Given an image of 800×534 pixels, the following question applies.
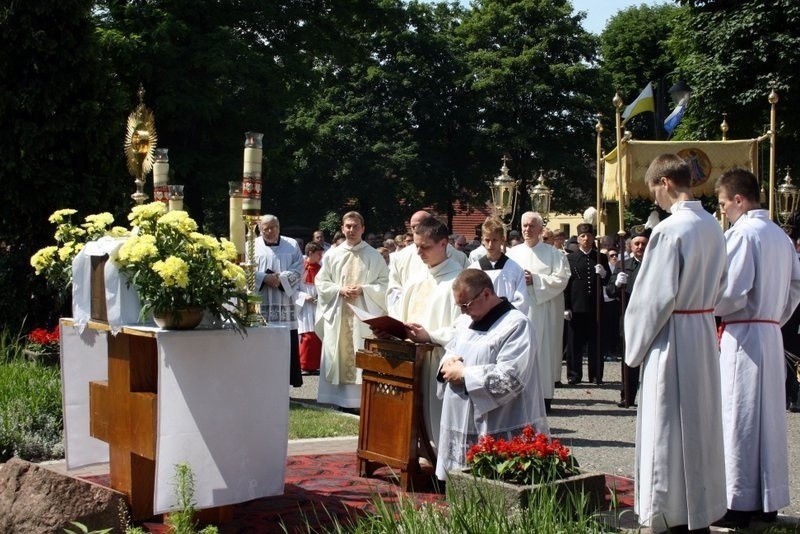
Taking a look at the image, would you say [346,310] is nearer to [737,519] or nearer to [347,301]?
[347,301]

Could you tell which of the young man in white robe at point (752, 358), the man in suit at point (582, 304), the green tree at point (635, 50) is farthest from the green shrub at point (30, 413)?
the green tree at point (635, 50)

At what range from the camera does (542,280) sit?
12.7 m

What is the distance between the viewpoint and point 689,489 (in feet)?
19.2

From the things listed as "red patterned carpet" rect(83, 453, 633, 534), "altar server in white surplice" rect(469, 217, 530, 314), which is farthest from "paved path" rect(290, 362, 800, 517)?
"altar server in white surplice" rect(469, 217, 530, 314)

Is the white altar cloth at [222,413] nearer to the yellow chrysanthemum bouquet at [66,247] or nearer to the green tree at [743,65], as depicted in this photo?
the yellow chrysanthemum bouquet at [66,247]

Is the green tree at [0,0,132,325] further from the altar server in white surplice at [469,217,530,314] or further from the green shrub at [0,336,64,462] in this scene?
the altar server in white surplice at [469,217,530,314]

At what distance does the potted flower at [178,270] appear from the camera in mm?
6230

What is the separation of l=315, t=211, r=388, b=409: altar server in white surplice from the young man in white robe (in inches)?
212

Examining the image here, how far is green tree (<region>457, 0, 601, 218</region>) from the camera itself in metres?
43.6

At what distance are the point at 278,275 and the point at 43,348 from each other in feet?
8.48

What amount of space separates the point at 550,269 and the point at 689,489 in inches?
280

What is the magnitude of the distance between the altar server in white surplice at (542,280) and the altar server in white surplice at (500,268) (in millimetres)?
2020

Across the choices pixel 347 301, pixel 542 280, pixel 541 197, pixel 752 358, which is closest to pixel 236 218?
pixel 752 358

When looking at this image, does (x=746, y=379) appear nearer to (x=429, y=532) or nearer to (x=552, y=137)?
(x=429, y=532)
